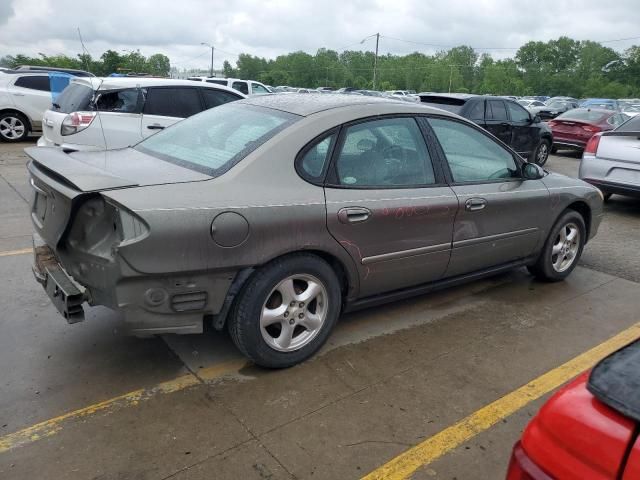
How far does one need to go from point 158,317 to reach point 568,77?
361 feet

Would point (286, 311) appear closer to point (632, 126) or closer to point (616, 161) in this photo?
point (616, 161)

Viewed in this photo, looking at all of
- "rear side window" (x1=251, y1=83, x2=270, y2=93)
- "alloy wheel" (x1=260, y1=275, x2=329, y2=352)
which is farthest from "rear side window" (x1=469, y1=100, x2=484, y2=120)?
"rear side window" (x1=251, y1=83, x2=270, y2=93)

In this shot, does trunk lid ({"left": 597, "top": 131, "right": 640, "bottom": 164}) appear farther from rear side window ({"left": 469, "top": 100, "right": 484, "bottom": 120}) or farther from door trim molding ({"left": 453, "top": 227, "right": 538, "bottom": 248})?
door trim molding ({"left": 453, "top": 227, "right": 538, "bottom": 248})

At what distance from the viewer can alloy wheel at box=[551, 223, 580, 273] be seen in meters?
4.78

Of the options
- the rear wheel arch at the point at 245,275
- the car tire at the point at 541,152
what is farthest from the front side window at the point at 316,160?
the car tire at the point at 541,152

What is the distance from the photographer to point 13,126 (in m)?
12.4

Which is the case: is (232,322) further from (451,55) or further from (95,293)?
(451,55)

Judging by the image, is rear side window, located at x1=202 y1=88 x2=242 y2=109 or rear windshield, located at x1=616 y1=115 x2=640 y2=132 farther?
rear side window, located at x1=202 y1=88 x2=242 y2=109

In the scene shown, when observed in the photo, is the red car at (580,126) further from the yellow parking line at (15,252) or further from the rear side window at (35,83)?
the yellow parking line at (15,252)

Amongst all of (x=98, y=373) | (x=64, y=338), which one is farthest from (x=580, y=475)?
(x=64, y=338)

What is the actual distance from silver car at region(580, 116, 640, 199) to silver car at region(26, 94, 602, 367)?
3.88m

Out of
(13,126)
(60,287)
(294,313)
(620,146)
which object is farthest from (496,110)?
(13,126)

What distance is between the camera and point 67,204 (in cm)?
273

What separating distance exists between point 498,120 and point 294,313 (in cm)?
898
